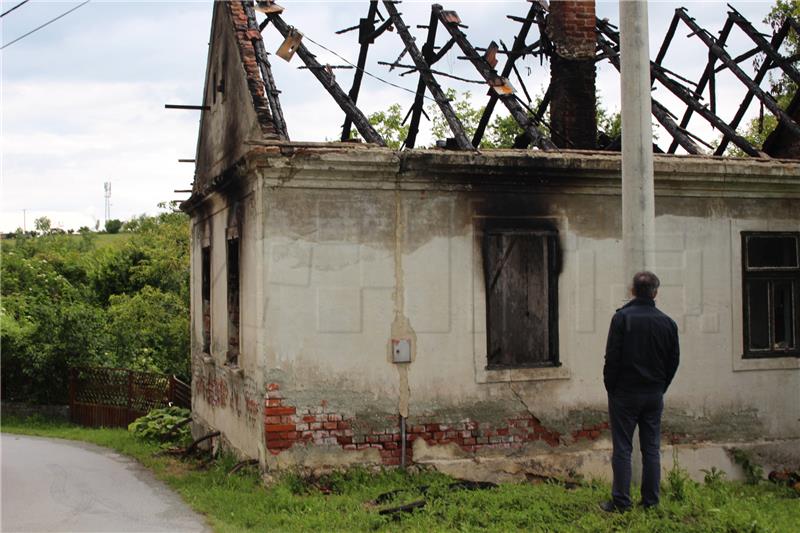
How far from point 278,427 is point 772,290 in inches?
258

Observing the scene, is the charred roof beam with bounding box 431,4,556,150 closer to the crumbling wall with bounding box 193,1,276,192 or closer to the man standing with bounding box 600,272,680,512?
the crumbling wall with bounding box 193,1,276,192

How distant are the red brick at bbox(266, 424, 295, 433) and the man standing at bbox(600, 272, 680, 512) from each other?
11.7 ft

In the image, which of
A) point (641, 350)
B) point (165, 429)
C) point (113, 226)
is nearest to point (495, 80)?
point (641, 350)

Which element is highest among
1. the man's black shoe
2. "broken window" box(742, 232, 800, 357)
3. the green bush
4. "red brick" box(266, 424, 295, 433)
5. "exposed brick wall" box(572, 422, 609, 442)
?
"broken window" box(742, 232, 800, 357)

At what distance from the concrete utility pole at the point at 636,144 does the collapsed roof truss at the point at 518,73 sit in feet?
9.06

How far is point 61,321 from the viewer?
21.0 meters

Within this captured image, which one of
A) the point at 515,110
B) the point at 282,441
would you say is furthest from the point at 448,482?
the point at 515,110

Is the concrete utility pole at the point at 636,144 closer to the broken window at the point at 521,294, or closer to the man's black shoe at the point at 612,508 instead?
the man's black shoe at the point at 612,508

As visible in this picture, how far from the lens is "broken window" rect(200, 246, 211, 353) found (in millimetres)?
13883

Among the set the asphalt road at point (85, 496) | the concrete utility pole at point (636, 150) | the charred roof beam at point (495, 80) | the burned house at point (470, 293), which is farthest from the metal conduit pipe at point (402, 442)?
the charred roof beam at point (495, 80)

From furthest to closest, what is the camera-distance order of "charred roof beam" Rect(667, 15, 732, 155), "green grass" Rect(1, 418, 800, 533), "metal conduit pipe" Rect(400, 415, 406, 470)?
"charred roof beam" Rect(667, 15, 732, 155) < "metal conduit pipe" Rect(400, 415, 406, 470) < "green grass" Rect(1, 418, 800, 533)

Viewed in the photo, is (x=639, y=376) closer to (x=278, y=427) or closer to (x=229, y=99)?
(x=278, y=427)

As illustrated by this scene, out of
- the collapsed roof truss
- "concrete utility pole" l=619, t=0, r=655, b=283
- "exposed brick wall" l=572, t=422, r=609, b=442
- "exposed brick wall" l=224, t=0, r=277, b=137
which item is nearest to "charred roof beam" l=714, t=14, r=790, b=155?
the collapsed roof truss

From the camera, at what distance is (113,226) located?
66.9 metres
